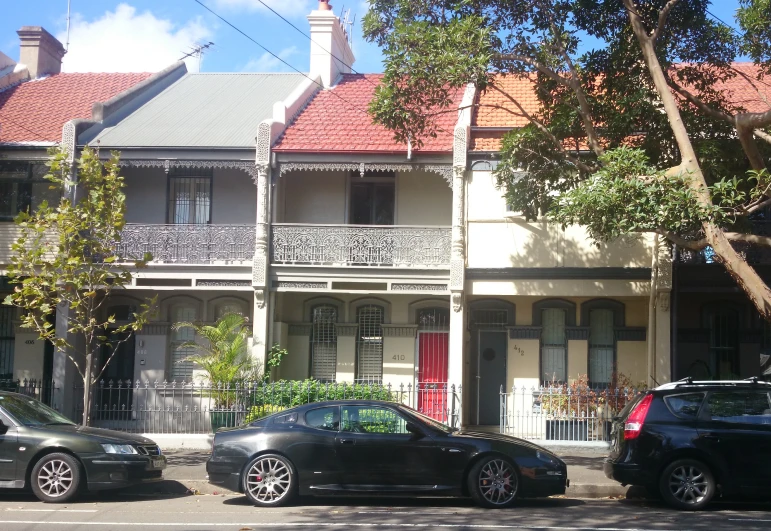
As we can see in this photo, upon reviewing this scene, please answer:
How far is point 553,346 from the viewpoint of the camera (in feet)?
62.0

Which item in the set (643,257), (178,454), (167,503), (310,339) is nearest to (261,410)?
(178,454)

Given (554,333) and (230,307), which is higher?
(230,307)

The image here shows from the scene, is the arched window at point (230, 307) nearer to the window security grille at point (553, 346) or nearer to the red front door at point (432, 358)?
the red front door at point (432, 358)

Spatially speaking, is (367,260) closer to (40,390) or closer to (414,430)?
(40,390)

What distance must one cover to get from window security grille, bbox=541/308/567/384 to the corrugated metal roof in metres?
7.29

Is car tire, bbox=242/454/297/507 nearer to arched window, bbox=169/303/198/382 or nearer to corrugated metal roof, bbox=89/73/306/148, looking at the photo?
arched window, bbox=169/303/198/382

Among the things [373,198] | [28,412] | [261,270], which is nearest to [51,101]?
[261,270]

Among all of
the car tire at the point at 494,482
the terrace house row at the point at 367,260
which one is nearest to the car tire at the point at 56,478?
the car tire at the point at 494,482

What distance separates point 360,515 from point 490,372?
9417mm

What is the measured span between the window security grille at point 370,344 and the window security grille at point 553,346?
3510 millimetres

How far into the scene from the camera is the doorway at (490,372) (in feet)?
63.2

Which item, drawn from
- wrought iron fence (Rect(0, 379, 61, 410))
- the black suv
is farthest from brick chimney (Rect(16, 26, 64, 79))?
the black suv

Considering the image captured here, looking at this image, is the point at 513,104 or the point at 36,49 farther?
the point at 36,49

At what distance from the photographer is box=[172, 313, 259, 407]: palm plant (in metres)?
16.9
